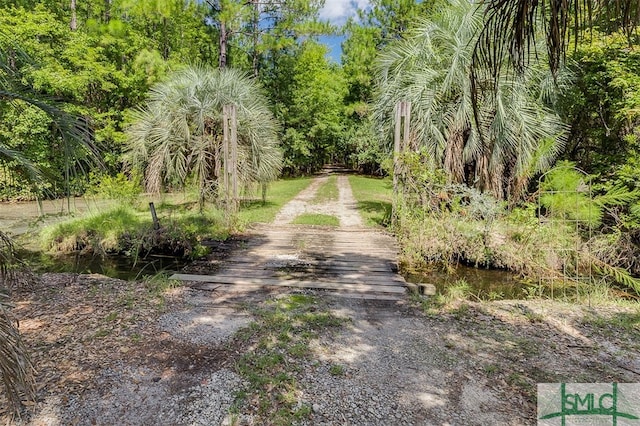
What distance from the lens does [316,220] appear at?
895cm

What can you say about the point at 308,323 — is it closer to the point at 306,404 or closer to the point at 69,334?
the point at 306,404

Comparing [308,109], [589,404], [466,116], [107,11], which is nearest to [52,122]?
[589,404]

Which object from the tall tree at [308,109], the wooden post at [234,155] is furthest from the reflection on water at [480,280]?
the tall tree at [308,109]

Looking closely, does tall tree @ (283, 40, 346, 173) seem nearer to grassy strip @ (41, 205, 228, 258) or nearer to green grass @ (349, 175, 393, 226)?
green grass @ (349, 175, 393, 226)

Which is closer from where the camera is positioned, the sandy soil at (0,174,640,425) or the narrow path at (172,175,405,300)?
the sandy soil at (0,174,640,425)

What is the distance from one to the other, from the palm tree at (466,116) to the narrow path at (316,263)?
2526 millimetres

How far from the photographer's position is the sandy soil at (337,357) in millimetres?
2342

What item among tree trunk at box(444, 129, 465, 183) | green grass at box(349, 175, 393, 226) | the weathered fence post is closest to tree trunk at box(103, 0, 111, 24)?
the weathered fence post

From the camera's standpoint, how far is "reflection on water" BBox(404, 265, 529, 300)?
497cm

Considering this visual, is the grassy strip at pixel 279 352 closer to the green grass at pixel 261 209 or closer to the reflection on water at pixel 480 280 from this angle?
the reflection on water at pixel 480 280

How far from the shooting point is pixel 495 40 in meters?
1.26

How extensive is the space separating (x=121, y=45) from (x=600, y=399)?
19.0 m

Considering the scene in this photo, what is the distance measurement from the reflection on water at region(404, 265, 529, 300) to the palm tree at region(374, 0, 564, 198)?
2.29 meters

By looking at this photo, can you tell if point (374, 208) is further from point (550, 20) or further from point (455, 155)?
point (550, 20)
